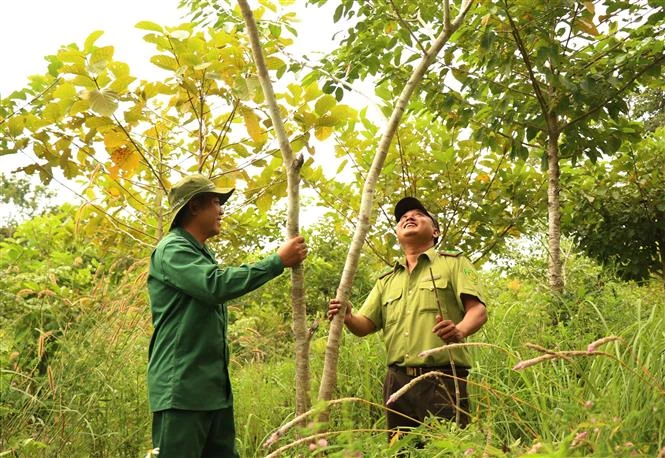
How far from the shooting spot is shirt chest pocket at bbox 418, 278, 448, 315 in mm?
3208

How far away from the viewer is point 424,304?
10.6ft

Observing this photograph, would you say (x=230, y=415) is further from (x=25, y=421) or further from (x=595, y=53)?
(x=595, y=53)

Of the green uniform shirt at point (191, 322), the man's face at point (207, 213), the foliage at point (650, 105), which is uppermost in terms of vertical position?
the foliage at point (650, 105)

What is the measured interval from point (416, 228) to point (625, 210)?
323cm

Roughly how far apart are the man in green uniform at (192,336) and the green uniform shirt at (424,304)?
0.88 metres

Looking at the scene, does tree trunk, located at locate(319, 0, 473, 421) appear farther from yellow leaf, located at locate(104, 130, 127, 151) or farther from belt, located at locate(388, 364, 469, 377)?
yellow leaf, located at locate(104, 130, 127, 151)

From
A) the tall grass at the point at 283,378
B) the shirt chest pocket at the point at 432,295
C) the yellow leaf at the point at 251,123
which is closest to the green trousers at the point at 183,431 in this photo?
the tall grass at the point at 283,378

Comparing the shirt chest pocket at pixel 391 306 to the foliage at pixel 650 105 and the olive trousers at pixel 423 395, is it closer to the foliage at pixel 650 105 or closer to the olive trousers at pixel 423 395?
the olive trousers at pixel 423 395

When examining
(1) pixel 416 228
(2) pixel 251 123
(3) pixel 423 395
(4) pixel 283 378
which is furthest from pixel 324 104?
(4) pixel 283 378

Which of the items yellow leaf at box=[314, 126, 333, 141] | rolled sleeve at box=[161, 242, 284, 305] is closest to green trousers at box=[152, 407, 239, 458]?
rolled sleeve at box=[161, 242, 284, 305]

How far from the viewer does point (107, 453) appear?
343cm

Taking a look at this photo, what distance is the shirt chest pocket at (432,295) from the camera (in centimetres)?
321

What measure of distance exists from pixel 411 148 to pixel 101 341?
2.62 meters

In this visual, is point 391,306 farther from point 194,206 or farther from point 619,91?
point 619,91
